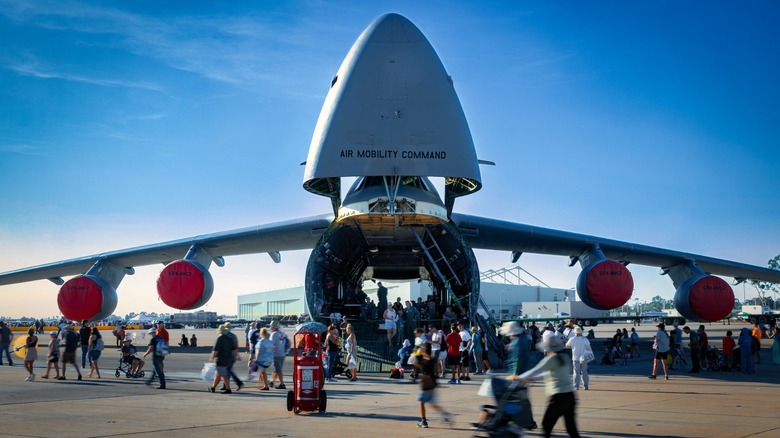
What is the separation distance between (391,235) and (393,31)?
6801 millimetres

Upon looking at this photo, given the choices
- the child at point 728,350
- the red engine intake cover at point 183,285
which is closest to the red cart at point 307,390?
the red engine intake cover at point 183,285

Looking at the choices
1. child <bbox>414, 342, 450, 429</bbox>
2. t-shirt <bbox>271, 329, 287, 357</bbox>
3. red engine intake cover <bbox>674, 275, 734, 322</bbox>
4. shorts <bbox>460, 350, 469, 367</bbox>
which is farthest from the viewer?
red engine intake cover <bbox>674, 275, 734, 322</bbox>

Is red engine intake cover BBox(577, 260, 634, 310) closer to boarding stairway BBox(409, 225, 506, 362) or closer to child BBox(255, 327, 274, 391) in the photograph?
boarding stairway BBox(409, 225, 506, 362)

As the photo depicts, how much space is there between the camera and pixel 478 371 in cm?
1688

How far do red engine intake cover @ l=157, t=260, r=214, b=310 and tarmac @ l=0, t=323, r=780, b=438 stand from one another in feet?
14.5

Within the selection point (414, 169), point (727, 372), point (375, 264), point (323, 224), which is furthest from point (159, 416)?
point (375, 264)

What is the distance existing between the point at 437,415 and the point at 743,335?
10650 mm

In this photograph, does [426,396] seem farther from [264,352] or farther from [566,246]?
[566,246]

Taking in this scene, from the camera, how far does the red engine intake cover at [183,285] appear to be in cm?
1975

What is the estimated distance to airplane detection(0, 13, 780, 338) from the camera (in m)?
15.6

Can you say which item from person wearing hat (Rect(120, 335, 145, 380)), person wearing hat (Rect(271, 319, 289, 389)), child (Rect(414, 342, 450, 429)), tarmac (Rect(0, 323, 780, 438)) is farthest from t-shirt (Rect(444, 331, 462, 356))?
person wearing hat (Rect(120, 335, 145, 380))

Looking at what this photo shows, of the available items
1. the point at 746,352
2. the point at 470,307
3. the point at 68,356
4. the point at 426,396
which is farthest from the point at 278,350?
the point at 746,352

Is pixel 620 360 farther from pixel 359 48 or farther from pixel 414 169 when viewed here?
pixel 359 48

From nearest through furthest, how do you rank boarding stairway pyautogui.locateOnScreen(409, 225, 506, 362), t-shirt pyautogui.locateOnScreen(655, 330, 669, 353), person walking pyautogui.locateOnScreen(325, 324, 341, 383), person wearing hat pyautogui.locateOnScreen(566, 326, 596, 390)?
person wearing hat pyautogui.locateOnScreen(566, 326, 596, 390) < t-shirt pyautogui.locateOnScreen(655, 330, 669, 353) < person walking pyautogui.locateOnScreen(325, 324, 341, 383) < boarding stairway pyautogui.locateOnScreen(409, 225, 506, 362)
